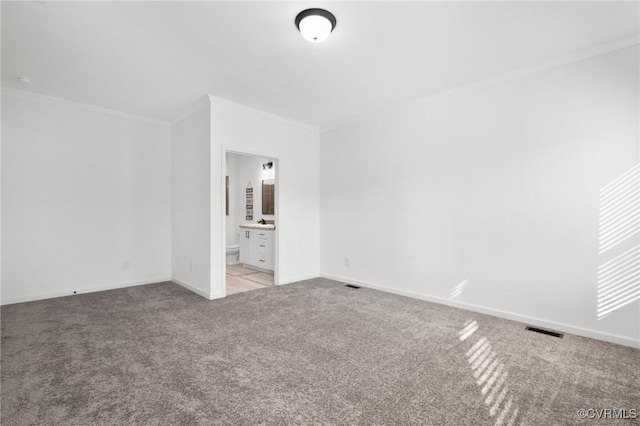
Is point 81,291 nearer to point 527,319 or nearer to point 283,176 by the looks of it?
point 283,176

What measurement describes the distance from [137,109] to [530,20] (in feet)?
15.7

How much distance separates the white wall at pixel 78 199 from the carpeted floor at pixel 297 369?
2.54 ft

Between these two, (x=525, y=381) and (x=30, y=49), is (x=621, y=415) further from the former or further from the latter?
(x=30, y=49)

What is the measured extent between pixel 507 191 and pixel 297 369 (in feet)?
9.31

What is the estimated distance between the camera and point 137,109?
4375 millimetres

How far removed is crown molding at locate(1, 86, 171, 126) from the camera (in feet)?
12.2

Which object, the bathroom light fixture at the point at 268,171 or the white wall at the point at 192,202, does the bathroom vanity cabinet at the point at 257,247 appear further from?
the white wall at the point at 192,202

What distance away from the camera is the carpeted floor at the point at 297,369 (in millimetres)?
1711

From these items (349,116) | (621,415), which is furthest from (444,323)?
(349,116)

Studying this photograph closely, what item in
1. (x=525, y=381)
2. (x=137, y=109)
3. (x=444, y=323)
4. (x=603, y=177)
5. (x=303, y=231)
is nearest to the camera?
(x=525, y=381)

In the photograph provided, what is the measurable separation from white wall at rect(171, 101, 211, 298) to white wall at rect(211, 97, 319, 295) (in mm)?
125

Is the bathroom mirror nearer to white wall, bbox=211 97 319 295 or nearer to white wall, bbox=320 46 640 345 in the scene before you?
white wall, bbox=211 97 319 295

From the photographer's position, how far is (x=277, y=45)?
2723 mm

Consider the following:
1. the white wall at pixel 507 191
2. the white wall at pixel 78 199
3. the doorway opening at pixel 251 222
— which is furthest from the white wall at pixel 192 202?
the white wall at pixel 507 191
